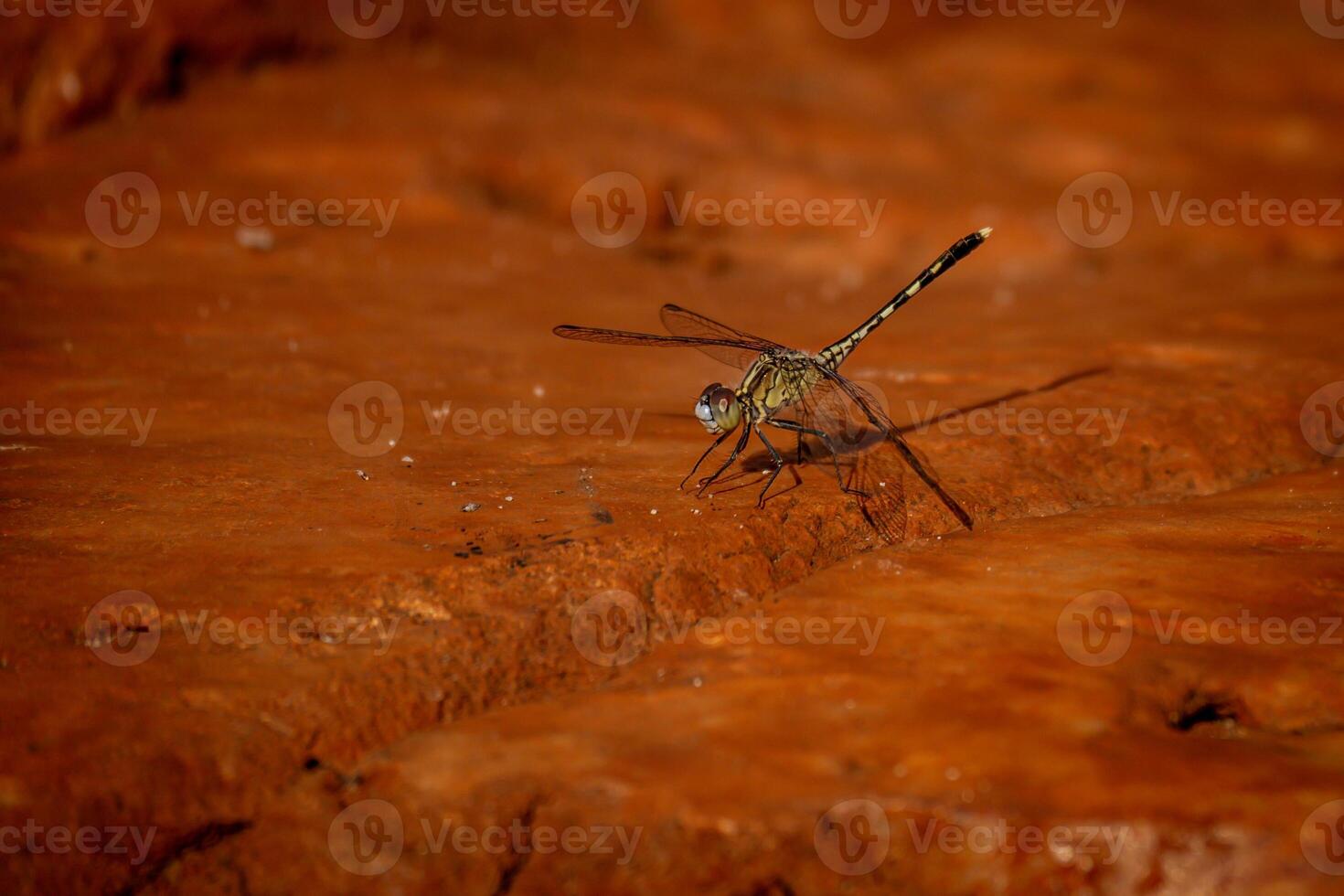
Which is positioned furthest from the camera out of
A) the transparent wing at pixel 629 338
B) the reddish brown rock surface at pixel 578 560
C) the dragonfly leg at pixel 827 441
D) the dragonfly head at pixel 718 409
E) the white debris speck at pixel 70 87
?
the white debris speck at pixel 70 87

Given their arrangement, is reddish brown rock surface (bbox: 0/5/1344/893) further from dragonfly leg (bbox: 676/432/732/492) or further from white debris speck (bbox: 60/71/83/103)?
white debris speck (bbox: 60/71/83/103)

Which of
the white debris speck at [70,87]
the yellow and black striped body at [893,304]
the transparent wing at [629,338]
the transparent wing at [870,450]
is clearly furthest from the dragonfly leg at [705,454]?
the white debris speck at [70,87]

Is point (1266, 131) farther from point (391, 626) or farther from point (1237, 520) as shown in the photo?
point (391, 626)

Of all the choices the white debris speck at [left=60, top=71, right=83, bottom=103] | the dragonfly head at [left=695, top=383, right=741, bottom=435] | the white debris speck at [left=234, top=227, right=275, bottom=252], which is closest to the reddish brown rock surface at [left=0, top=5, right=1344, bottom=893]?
the white debris speck at [left=234, top=227, right=275, bottom=252]

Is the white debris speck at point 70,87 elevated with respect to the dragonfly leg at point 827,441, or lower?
elevated

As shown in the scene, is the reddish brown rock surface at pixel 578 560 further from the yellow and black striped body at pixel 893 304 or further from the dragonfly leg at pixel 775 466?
the yellow and black striped body at pixel 893 304
